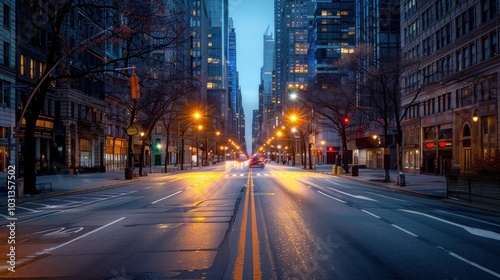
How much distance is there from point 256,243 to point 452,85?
3905 centimetres

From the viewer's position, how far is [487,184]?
762 inches

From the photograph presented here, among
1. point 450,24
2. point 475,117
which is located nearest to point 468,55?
point 450,24

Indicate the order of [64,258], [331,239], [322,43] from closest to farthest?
[64,258] → [331,239] → [322,43]

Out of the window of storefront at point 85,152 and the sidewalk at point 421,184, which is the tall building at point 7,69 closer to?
the window of storefront at point 85,152

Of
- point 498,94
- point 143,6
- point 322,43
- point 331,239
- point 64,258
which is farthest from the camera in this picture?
point 322,43

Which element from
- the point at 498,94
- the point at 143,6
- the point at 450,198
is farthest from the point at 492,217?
the point at 498,94

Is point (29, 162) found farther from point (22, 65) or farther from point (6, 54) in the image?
point (22, 65)

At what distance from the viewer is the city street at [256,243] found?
8172 mm

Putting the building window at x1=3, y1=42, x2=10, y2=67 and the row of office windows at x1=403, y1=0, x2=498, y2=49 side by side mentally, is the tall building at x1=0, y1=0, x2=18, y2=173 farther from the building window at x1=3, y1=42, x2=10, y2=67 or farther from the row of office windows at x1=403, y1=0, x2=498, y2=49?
the row of office windows at x1=403, y1=0, x2=498, y2=49

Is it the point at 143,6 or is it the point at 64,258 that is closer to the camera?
the point at 64,258

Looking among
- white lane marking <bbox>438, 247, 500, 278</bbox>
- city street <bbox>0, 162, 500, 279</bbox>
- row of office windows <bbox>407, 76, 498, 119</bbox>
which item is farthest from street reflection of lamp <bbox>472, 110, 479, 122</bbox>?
white lane marking <bbox>438, 247, 500, 278</bbox>

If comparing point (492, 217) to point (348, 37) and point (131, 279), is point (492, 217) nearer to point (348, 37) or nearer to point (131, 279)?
point (131, 279)

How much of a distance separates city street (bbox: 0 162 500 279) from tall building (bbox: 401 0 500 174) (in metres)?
18.1

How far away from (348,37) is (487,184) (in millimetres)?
106709
